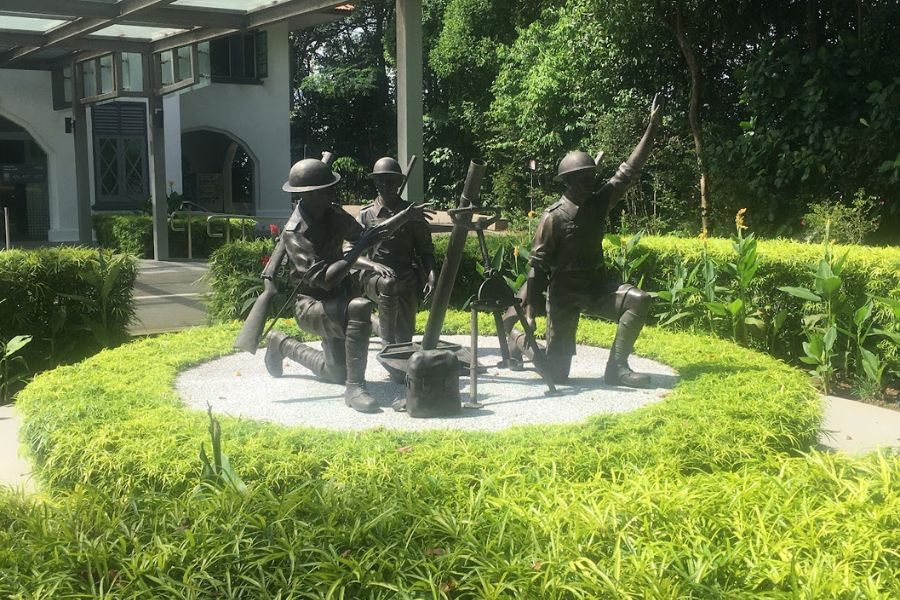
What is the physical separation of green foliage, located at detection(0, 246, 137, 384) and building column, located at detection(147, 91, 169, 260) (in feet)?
26.2

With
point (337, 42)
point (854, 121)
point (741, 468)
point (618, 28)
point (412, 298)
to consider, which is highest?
point (337, 42)

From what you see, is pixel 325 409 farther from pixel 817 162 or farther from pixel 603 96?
pixel 603 96

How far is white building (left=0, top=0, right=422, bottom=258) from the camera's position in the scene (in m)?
11.9

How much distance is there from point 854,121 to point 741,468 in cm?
932

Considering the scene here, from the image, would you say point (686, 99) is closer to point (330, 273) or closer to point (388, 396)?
point (388, 396)

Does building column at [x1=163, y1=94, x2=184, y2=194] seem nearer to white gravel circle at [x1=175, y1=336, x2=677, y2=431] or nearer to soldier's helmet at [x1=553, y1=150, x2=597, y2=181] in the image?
white gravel circle at [x1=175, y1=336, x2=677, y2=431]

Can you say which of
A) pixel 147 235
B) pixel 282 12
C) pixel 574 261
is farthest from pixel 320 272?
pixel 147 235

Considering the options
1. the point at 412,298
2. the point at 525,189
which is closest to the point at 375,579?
the point at 412,298

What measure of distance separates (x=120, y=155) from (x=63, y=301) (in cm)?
1398

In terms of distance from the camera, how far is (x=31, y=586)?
9.00 feet

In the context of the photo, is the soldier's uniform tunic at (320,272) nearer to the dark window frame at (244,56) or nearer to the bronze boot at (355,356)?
the bronze boot at (355,356)

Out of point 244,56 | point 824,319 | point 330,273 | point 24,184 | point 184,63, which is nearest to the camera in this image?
point 330,273

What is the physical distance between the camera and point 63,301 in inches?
327

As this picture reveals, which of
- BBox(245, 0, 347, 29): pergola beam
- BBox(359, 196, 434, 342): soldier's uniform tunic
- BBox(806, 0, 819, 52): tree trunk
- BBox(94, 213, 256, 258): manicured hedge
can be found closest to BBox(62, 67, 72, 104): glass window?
BBox(94, 213, 256, 258): manicured hedge
